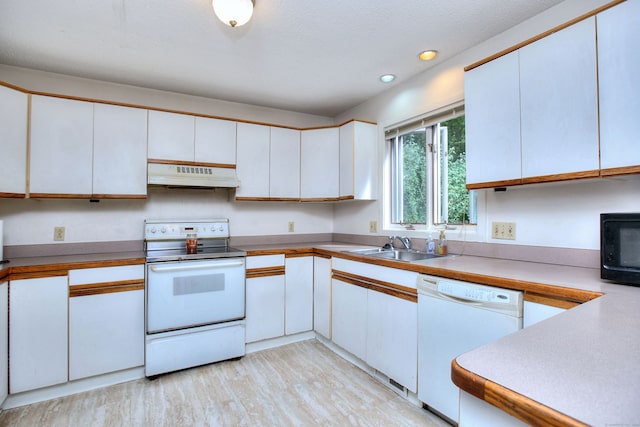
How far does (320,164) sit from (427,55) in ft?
4.49

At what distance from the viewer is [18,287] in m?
1.93

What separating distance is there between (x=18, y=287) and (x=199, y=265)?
105 cm

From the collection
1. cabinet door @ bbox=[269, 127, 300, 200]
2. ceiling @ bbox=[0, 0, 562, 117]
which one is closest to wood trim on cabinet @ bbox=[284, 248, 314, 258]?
cabinet door @ bbox=[269, 127, 300, 200]

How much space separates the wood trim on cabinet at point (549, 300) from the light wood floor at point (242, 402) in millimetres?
959

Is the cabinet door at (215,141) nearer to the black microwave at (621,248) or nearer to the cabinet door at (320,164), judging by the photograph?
the cabinet door at (320,164)

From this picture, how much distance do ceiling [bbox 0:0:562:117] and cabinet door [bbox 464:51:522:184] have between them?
0.36 m

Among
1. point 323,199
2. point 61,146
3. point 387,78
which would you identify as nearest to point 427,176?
point 387,78

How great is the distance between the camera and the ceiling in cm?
177

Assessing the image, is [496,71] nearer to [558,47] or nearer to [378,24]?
[558,47]

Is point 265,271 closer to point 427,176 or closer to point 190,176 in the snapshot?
point 190,176

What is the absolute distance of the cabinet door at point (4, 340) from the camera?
1829 millimetres

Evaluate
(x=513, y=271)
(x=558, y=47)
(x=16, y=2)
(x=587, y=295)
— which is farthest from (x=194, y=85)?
(x=587, y=295)

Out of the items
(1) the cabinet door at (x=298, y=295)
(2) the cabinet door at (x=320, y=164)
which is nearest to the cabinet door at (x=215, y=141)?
(2) the cabinet door at (x=320, y=164)

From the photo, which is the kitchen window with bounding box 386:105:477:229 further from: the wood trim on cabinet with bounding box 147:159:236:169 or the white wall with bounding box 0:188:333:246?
the wood trim on cabinet with bounding box 147:159:236:169
